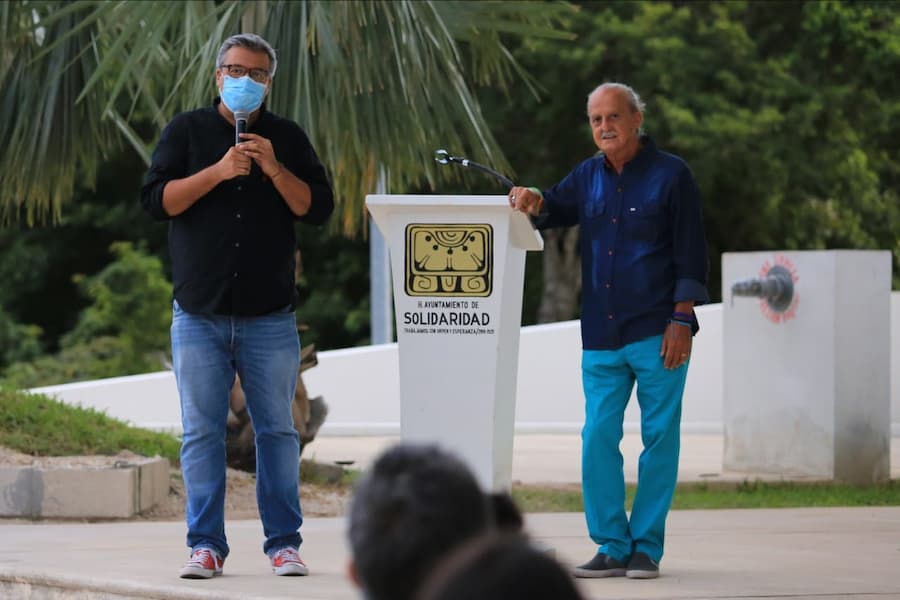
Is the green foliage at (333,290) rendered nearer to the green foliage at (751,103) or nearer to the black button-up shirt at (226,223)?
the green foliage at (751,103)

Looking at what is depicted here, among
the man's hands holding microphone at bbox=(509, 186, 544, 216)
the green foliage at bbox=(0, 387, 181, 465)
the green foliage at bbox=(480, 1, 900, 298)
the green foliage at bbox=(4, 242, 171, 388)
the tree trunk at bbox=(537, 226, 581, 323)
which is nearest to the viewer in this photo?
the man's hands holding microphone at bbox=(509, 186, 544, 216)

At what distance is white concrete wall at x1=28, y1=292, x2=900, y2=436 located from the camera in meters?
17.6

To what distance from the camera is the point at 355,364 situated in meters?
17.8

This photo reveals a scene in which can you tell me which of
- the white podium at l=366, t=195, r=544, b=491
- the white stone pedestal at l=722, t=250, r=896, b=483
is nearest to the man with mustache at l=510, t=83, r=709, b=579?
the white podium at l=366, t=195, r=544, b=491

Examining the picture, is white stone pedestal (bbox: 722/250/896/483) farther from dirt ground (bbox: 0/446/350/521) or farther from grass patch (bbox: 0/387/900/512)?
dirt ground (bbox: 0/446/350/521)

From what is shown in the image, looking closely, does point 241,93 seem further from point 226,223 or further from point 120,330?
point 120,330

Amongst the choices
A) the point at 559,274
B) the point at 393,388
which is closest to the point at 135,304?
the point at 559,274

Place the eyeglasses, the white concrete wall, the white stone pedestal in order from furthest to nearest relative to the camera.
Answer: the white concrete wall
the white stone pedestal
the eyeglasses

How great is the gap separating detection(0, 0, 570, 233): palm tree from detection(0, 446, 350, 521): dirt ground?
1.69 m

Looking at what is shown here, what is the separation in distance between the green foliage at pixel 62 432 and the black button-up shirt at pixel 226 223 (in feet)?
12.2

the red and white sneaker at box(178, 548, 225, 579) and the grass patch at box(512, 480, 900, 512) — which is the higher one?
the red and white sneaker at box(178, 548, 225, 579)

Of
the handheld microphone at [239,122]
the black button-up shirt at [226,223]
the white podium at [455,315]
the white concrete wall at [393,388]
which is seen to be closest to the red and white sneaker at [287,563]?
the white podium at [455,315]

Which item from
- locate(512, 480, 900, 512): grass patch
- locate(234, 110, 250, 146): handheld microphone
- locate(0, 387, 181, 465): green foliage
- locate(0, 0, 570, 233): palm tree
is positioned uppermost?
locate(0, 0, 570, 233): palm tree

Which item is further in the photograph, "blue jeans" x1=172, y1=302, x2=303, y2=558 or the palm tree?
the palm tree
